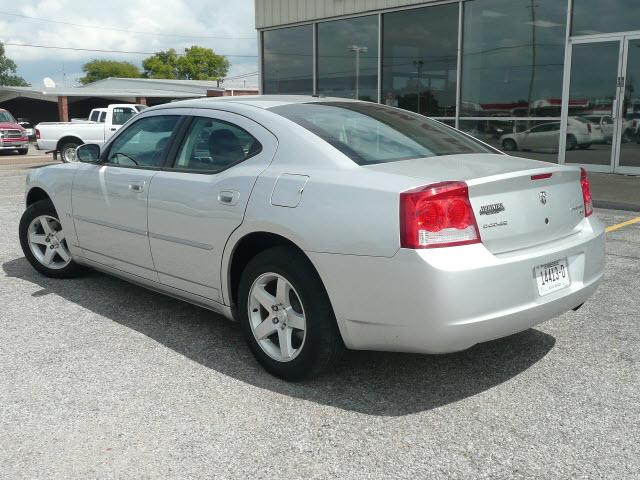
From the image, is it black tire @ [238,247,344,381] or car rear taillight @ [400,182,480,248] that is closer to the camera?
car rear taillight @ [400,182,480,248]

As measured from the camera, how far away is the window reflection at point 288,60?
17734 mm

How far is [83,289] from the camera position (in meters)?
5.35

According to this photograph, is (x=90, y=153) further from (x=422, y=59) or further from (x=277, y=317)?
(x=422, y=59)

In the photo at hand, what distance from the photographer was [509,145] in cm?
1381

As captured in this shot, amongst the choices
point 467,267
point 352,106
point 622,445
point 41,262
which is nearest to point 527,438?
point 622,445

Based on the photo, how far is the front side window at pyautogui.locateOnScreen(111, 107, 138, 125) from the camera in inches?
763

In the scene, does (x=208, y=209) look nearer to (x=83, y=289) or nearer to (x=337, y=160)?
(x=337, y=160)

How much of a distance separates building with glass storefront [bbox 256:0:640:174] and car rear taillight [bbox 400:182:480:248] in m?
10.8

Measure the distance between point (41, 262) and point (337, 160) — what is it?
3.42 metres

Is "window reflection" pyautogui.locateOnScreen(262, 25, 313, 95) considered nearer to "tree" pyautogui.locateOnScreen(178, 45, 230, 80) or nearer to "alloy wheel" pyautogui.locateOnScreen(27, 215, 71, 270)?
"alloy wheel" pyautogui.locateOnScreen(27, 215, 71, 270)

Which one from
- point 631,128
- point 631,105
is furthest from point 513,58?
point 631,128

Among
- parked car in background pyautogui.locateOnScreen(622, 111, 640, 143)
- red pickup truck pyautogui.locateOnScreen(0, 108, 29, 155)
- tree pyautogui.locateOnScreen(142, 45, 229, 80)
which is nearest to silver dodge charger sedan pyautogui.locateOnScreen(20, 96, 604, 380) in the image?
parked car in background pyautogui.locateOnScreen(622, 111, 640, 143)

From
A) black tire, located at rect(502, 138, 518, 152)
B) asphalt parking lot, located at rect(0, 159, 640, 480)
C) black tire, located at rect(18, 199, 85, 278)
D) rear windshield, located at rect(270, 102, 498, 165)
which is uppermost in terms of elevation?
rear windshield, located at rect(270, 102, 498, 165)

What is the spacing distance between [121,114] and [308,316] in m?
17.8
